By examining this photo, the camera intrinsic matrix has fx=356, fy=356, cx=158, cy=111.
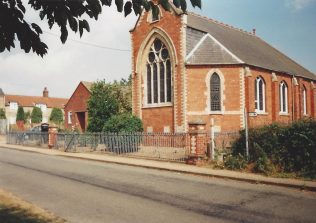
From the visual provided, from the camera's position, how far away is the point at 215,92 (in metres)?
25.2

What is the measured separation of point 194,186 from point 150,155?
8.19 m

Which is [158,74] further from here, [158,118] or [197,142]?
[197,142]

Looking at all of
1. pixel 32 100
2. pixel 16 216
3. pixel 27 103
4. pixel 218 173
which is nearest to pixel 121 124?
pixel 218 173

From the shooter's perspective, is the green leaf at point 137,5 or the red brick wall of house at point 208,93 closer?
the green leaf at point 137,5

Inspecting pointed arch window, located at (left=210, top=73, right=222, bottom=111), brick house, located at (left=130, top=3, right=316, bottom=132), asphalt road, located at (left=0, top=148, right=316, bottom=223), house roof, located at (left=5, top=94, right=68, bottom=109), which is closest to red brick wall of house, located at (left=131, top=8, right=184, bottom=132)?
brick house, located at (left=130, top=3, right=316, bottom=132)

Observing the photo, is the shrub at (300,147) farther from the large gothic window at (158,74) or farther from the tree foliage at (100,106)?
the tree foliage at (100,106)

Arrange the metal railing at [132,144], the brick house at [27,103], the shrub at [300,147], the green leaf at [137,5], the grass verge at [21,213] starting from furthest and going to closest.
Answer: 1. the brick house at [27,103]
2. the metal railing at [132,144]
3. the shrub at [300,147]
4. the grass verge at [21,213]
5. the green leaf at [137,5]

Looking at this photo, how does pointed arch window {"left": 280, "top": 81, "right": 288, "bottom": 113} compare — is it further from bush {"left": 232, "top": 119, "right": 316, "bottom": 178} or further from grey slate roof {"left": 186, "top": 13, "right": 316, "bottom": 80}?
bush {"left": 232, "top": 119, "right": 316, "bottom": 178}

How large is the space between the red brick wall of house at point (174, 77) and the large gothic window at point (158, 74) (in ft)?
2.31

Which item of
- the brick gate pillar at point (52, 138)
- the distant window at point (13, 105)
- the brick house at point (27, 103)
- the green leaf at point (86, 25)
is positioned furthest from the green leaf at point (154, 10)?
the distant window at point (13, 105)

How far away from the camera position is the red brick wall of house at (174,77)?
24.9m

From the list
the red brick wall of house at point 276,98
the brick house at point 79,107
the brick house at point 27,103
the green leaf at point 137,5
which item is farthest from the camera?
the brick house at point 27,103

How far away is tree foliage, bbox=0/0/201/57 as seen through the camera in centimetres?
404

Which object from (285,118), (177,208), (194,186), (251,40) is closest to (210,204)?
(177,208)
